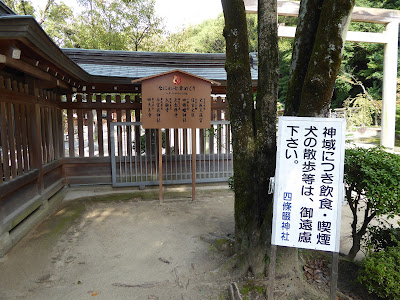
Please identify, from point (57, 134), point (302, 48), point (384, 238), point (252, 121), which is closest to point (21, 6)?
point (57, 134)

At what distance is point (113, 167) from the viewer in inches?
286

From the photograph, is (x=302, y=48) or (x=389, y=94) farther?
(x=389, y=94)

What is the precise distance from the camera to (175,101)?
614cm

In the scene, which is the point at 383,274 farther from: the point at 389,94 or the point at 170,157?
the point at 389,94

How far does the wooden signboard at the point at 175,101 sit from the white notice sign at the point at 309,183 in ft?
12.5

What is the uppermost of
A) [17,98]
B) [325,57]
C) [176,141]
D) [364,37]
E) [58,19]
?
[58,19]

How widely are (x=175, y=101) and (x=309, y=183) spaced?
4.13 meters

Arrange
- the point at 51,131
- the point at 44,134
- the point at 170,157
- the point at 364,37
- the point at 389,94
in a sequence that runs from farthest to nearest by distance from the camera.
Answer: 1. the point at 389,94
2. the point at 364,37
3. the point at 170,157
4. the point at 51,131
5. the point at 44,134

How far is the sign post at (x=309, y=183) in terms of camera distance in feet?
8.25

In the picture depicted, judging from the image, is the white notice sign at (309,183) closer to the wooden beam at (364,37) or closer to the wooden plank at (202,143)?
the wooden plank at (202,143)

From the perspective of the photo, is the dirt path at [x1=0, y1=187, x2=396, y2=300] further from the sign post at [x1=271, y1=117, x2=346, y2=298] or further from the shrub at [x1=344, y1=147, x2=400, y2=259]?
the shrub at [x1=344, y1=147, x2=400, y2=259]

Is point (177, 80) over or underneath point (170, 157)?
over

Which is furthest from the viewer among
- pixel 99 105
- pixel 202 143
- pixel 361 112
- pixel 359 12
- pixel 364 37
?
pixel 361 112

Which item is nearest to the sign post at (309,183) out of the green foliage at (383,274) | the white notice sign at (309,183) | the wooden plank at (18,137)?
the white notice sign at (309,183)
